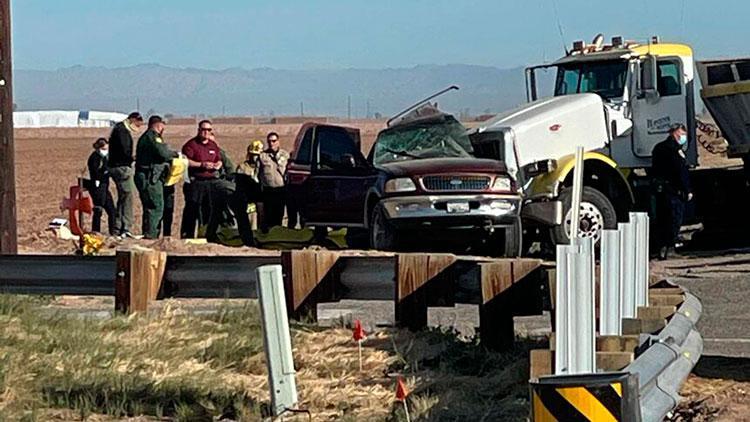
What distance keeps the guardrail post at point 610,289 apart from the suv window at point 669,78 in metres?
12.2

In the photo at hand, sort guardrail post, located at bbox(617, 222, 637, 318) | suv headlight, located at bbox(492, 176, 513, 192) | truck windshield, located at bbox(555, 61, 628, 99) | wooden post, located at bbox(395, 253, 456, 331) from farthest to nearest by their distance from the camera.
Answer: truck windshield, located at bbox(555, 61, 628, 99), suv headlight, located at bbox(492, 176, 513, 192), wooden post, located at bbox(395, 253, 456, 331), guardrail post, located at bbox(617, 222, 637, 318)

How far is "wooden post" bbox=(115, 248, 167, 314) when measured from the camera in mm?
10766

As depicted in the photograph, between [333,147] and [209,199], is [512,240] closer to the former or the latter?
[333,147]

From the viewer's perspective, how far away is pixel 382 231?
1786 centimetres

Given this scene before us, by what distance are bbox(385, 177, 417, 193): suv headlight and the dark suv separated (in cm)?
1

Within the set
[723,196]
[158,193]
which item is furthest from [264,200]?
[723,196]

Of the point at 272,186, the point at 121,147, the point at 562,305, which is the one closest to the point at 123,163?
the point at 121,147

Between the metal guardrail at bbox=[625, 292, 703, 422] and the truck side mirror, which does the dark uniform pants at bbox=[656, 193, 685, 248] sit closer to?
the truck side mirror

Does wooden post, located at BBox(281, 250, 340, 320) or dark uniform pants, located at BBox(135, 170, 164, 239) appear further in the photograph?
dark uniform pants, located at BBox(135, 170, 164, 239)

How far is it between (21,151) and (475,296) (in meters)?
61.2

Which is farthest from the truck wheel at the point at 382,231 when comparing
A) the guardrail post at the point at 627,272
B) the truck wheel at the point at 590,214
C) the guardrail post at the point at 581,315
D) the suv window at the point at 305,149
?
the guardrail post at the point at 581,315

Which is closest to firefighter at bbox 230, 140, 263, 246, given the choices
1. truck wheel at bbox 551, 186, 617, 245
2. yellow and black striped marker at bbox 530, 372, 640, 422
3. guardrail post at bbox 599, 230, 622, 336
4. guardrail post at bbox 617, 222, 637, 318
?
truck wheel at bbox 551, 186, 617, 245

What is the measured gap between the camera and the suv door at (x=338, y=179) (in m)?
19.3

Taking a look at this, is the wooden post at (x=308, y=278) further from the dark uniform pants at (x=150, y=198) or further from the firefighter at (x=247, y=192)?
the dark uniform pants at (x=150, y=198)
